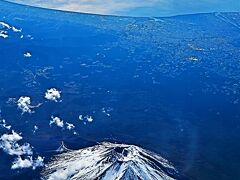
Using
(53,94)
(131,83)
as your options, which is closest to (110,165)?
(53,94)

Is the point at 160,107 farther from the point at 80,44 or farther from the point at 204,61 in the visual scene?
the point at 80,44

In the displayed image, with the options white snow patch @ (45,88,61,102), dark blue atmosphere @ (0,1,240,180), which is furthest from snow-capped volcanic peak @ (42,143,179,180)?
white snow patch @ (45,88,61,102)

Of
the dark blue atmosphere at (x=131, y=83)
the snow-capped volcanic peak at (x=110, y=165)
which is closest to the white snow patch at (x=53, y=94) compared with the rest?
the dark blue atmosphere at (x=131, y=83)

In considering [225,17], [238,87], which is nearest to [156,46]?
[238,87]

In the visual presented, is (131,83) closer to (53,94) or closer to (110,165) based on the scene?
(53,94)

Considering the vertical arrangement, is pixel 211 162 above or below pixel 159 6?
below

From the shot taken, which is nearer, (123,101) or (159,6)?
(123,101)
